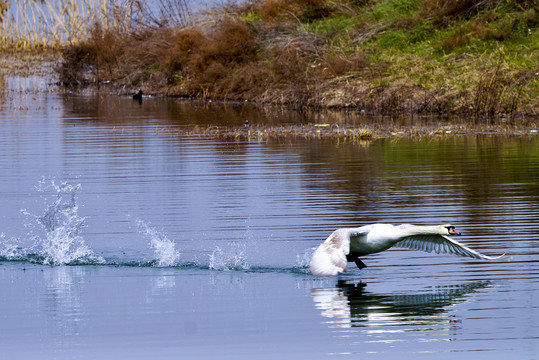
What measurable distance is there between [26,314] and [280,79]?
2840cm

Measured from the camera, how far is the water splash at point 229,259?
11773 millimetres

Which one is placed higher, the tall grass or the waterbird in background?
the tall grass

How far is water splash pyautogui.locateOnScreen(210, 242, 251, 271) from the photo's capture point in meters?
11.8

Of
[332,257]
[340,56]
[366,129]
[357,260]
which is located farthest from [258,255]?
[340,56]

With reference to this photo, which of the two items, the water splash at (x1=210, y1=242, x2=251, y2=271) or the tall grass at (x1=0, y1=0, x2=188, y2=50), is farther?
the tall grass at (x1=0, y1=0, x2=188, y2=50)

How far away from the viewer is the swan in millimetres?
9680

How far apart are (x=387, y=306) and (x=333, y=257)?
28.1 inches

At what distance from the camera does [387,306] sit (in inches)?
388

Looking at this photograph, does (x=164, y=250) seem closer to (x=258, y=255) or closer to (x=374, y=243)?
(x=258, y=255)

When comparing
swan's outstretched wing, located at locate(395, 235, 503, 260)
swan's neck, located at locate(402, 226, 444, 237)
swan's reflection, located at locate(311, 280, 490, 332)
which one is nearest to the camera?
swan's reflection, located at locate(311, 280, 490, 332)

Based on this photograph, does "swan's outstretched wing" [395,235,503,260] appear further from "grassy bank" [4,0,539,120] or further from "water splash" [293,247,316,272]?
"grassy bank" [4,0,539,120]

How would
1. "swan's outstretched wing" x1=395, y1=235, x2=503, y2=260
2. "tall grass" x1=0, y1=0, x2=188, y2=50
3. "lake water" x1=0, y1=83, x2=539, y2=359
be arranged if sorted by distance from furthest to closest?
"tall grass" x1=0, y1=0, x2=188, y2=50
"swan's outstretched wing" x1=395, y1=235, x2=503, y2=260
"lake water" x1=0, y1=83, x2=539, y2=359

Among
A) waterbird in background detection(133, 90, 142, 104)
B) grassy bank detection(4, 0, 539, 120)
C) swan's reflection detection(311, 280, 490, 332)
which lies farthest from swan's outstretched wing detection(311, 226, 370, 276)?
waterbird in background detection(133, 90, 142, 104)

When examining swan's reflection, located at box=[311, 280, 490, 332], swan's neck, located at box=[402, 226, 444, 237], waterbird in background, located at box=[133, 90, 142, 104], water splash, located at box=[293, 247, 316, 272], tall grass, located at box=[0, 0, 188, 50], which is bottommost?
swan's reflection, located at box=[311, 280, 490, 332]
